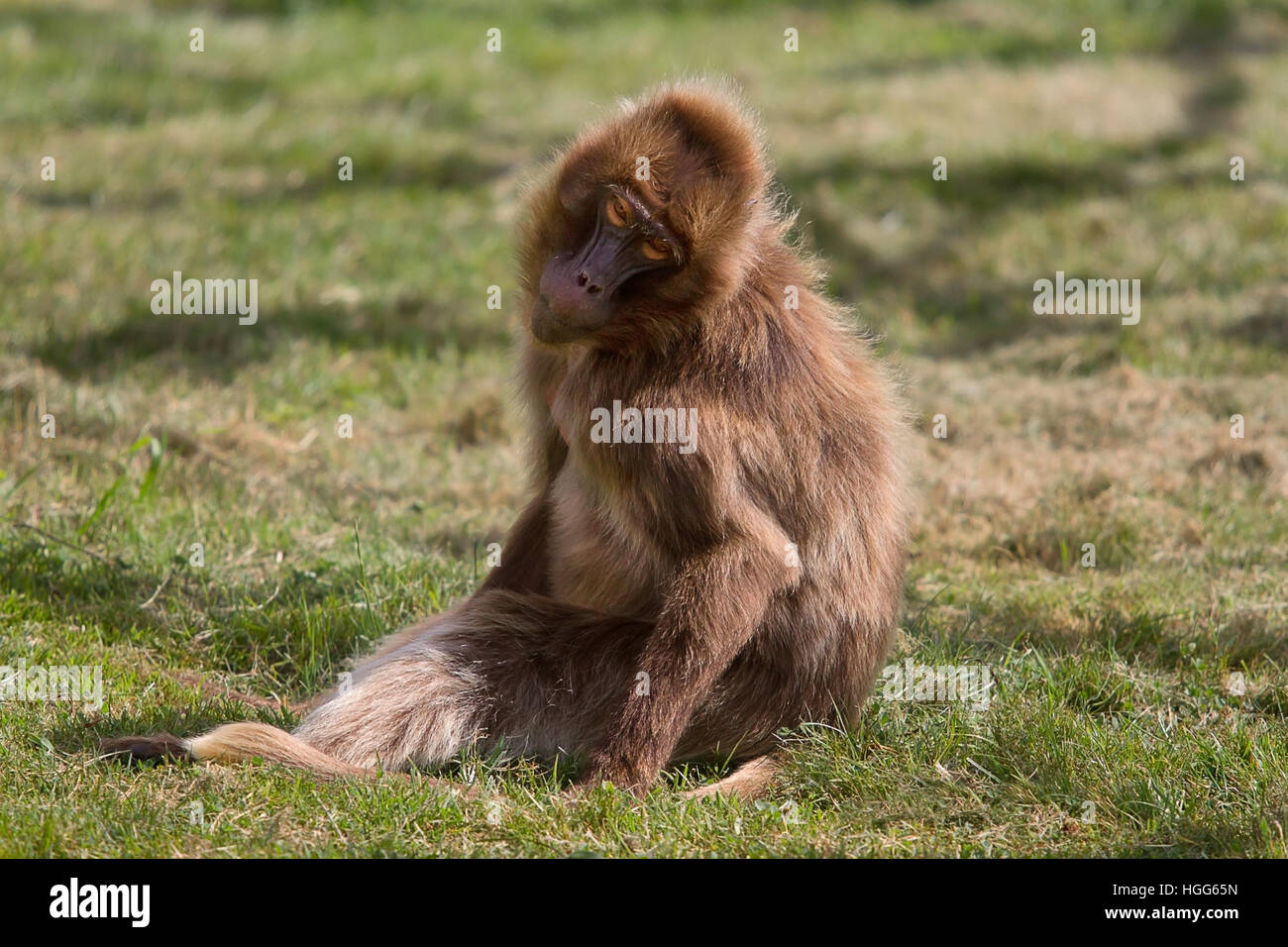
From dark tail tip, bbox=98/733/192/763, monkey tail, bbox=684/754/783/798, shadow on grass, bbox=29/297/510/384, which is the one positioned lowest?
monkey tail, bbox=684/754/783/798

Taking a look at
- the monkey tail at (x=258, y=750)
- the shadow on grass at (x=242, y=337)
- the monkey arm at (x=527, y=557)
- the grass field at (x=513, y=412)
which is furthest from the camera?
the shadow on grass at (x=242, y=337)

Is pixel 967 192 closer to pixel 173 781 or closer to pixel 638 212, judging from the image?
pixel 638 212

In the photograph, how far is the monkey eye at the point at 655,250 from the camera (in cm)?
441

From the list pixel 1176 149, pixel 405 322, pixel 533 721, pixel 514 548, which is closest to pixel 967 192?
pixel 1176 149

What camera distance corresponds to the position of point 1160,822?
4348 millimetres

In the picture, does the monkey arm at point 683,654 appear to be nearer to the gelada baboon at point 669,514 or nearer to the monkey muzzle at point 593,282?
the gelada baboon at point 669,514

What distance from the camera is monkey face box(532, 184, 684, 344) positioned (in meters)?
4.38

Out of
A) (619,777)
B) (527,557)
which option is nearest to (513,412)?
(527,557)

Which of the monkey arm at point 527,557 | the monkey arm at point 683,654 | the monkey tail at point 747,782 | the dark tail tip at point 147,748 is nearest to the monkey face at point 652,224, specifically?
the monkey arm at point 683,654

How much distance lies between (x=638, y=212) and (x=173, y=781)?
2.20 m

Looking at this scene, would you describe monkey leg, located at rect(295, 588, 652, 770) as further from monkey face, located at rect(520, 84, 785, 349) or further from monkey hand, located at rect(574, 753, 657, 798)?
monkey face, located at rect(520, 84, 785, 349)

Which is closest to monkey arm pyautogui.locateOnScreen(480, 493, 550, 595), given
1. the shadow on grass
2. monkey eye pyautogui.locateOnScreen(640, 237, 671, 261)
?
monkey eye pyautogui.locateOnScreen(640, 237, 671, 261)

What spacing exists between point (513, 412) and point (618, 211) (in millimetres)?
1654

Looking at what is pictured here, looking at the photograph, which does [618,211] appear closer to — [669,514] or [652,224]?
[652,224]
